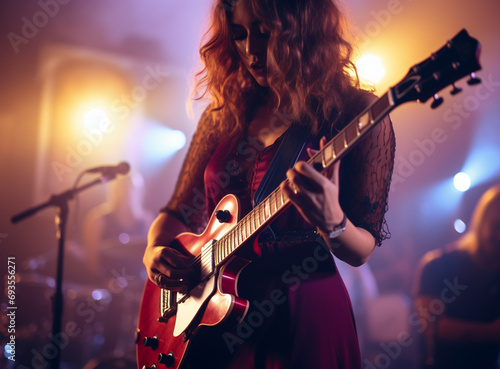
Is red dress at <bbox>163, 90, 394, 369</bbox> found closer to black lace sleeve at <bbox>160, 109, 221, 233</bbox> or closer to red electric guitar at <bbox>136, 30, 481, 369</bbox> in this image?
red electric guitar at <bbox>136, 30, 481, 369</bbox>

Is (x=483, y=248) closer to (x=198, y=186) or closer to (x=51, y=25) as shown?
(x=198, y=186)

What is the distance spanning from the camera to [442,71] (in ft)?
3.27

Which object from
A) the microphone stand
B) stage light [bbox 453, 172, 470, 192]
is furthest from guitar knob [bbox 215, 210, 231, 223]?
stage light [bbox 453, 172, 470, 192]

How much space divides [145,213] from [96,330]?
57.5 inches

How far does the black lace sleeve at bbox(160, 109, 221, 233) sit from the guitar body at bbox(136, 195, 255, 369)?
0.18 m

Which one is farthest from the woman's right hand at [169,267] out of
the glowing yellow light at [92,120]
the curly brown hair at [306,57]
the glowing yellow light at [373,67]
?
the glowing yellow light at [92,120]

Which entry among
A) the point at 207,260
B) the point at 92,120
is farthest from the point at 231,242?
the point at 92,120

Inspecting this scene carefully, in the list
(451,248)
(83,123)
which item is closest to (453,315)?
(451,248)

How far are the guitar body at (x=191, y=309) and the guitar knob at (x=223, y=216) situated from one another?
1cm

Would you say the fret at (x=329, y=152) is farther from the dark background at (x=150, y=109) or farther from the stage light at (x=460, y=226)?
the stage light at (x=460, y=226)

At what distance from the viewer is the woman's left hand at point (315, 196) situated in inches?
42.2

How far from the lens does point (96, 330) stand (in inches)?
167

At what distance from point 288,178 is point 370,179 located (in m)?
0.30

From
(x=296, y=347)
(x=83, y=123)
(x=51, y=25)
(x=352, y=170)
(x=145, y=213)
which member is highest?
(x=51, y=25)
